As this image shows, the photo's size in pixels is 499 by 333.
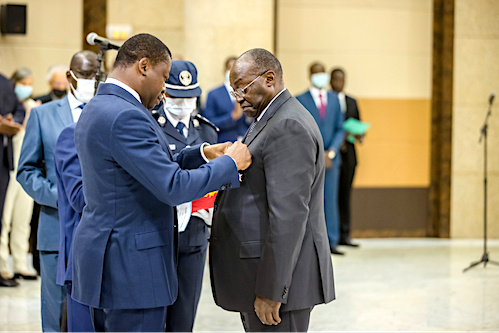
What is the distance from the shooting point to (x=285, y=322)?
9.13 feet

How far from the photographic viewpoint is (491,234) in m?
8.89

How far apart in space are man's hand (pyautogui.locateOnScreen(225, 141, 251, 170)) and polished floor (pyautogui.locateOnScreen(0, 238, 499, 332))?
2.37m

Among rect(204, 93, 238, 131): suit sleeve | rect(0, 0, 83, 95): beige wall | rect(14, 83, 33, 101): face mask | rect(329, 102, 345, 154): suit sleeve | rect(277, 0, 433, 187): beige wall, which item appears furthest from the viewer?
rect(277, 0, 433, 187): beige wall

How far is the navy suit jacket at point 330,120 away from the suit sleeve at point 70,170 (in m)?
4.33

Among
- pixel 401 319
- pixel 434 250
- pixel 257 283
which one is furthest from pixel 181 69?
pixel 434 250

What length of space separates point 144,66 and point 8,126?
11.4ft

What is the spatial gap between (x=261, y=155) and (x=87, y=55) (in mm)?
1611

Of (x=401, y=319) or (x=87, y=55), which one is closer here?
(x=87, y=55)

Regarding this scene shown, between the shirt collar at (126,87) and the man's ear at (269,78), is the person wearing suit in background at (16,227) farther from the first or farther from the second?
the man's ear at (269,78)

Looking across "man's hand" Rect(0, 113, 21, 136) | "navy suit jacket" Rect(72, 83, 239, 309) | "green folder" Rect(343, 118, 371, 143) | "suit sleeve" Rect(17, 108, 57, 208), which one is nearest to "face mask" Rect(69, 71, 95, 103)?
"suit sleeve" Rect(17, 108, 57, 208)

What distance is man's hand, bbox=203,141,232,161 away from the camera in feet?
9.32

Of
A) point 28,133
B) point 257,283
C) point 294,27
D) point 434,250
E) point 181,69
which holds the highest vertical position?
point 294,27

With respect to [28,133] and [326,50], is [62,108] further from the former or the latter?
[326,50]

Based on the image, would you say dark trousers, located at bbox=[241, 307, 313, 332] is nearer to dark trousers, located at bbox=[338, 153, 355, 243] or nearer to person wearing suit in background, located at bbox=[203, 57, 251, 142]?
person wearing suit in background, located at bbox=[203, 57, 251, 142]
